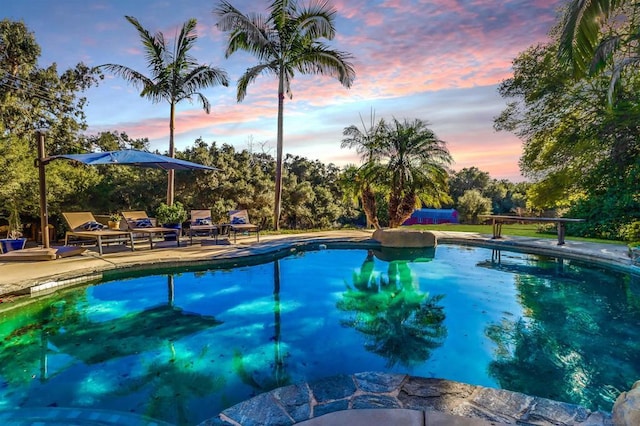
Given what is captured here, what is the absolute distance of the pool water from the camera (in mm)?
3438

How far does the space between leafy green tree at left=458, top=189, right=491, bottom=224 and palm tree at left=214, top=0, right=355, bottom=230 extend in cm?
2246

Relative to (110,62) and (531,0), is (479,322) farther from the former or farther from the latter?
(110,62)

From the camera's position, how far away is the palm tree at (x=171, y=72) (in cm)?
1281

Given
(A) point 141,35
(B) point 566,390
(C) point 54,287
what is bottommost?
(B) point 566,390

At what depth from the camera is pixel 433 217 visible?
33.8 metres

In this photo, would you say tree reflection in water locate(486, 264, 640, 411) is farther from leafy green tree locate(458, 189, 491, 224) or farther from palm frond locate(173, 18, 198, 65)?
leafy green tree locate(458, 189, 491, 224)

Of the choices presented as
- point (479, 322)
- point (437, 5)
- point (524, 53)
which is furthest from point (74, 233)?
point (524, 53)

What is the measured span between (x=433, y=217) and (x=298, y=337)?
31343mm

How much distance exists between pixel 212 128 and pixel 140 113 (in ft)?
14.0

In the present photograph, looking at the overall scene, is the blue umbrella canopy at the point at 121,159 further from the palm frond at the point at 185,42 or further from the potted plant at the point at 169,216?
the palm frond at the point at 185,42

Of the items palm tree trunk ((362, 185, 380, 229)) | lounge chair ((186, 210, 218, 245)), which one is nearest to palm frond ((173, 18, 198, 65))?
lounge chair ((186, 210, 218, 245))

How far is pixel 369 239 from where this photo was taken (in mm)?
12539

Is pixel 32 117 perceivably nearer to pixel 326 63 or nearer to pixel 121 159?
pixel 121 159

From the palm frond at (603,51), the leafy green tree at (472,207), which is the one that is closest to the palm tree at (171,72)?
the palm frond at (603,51)
